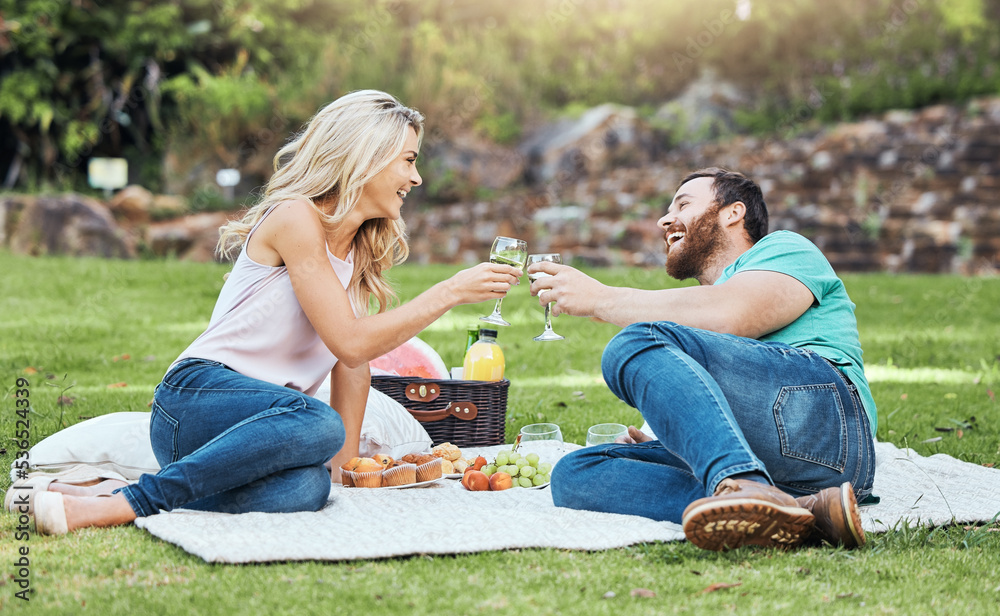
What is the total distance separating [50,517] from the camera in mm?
2811

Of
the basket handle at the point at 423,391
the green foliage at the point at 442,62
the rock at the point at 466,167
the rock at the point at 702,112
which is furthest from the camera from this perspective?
the rock at the point at 702,112

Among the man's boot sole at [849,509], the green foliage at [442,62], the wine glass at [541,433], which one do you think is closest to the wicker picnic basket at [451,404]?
the wine glass at [541,433]

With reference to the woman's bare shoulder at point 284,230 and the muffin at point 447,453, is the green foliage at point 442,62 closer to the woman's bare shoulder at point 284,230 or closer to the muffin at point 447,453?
the muffin at point 447,453

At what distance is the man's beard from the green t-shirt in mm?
Answer: 351

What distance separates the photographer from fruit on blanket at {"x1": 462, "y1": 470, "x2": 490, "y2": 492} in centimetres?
360

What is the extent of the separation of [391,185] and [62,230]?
414 inches

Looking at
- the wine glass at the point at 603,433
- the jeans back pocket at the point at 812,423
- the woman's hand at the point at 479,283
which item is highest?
the woman's hand at the point at 479,283

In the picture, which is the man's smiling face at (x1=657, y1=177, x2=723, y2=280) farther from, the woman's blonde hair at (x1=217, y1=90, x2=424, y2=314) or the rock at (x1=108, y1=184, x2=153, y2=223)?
the rock at (x1=108, y1=184, x2=153, y2=223)

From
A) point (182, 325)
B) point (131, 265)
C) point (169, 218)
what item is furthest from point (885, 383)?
point (169, 218)

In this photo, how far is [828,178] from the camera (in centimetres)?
1402

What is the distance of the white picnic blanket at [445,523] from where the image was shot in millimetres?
2656

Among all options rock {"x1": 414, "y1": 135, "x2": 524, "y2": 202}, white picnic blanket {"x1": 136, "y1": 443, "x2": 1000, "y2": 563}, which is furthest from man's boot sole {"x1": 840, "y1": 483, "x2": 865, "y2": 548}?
rock {"x1": 414, "y1": 135, "x2": 524, "y2": 202}

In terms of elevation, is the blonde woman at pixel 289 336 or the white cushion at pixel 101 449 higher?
the blonde woman at pixel 289 336

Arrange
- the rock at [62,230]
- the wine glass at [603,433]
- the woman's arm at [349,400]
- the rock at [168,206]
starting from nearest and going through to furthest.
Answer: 1. the woman's arm at [349,400]
2. the wine glass at [603,433]
3. the rock at [62,230]
4. the rock at [168,206]
